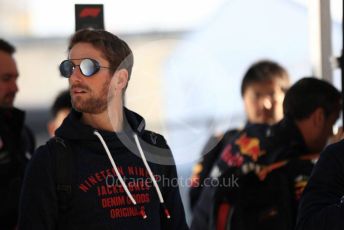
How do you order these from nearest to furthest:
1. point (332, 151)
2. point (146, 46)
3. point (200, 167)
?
point (332, 151), point (146, 46), point (200, 167)

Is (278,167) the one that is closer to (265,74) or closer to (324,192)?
(324,192)

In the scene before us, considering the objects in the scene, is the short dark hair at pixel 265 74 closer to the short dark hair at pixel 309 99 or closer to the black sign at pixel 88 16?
the short dark hair at pixel 309 99

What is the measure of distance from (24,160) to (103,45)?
3.83ft

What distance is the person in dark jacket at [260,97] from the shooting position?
470 centimetres

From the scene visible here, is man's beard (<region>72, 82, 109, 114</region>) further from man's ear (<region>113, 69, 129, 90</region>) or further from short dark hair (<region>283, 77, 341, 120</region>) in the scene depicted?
short dark hair (<region>283, 77, 341, 120</region>)

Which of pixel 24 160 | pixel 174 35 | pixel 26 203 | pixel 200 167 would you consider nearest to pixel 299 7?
pixel 174 35

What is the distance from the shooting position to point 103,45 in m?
2.94

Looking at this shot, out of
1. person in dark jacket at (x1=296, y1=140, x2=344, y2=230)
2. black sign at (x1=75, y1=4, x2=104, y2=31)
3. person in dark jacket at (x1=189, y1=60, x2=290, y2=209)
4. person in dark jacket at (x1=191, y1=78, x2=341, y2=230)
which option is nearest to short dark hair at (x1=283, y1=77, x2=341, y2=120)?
person in dark jacket at (x1=191, y1=78, x2=341, y2=230)

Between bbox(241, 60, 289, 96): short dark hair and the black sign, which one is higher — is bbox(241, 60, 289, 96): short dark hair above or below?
below

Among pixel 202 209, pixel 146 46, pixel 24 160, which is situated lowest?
pixel 202 209

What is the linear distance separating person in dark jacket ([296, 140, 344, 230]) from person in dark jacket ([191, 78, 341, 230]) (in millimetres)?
794

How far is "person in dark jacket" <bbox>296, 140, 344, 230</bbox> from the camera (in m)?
2.60

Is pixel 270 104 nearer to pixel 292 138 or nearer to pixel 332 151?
pixel 292 138

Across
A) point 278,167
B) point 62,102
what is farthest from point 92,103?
point 62,102
